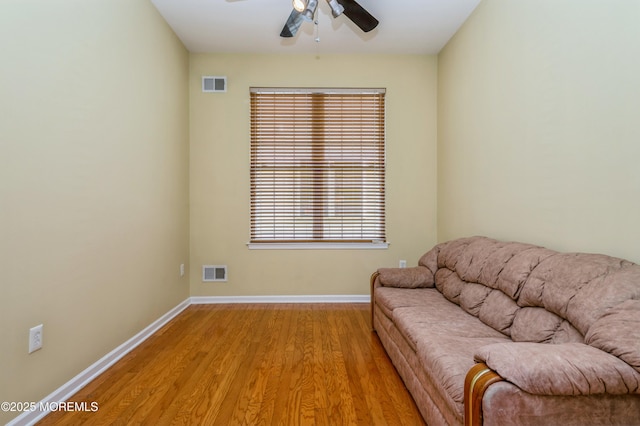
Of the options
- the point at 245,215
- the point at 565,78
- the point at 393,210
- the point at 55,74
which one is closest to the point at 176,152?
the point at 245,215

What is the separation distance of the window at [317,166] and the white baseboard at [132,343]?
0.71 meters

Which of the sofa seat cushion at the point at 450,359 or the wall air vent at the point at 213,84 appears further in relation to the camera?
the wall air vent at the point at 213,84

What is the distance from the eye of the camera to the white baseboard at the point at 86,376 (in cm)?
159

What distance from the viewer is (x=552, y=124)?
1943mm

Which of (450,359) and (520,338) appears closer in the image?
(450,359)

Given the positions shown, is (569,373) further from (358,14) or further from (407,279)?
(358,14)

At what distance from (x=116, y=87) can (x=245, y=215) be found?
1877 millimetres

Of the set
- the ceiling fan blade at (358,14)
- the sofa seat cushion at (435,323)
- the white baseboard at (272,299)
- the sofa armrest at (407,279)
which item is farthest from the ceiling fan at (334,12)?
the white baseboard at (272,299)

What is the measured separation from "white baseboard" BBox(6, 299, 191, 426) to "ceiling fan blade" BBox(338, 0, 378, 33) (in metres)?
3.29

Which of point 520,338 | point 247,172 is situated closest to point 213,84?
point 247,172

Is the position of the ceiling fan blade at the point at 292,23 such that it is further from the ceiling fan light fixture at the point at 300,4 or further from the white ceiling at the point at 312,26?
the white ceiling at the point at 312,26

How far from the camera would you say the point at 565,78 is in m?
1.83

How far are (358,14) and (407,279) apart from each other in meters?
2.35

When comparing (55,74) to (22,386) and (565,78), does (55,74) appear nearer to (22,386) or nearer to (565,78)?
(22,386)
